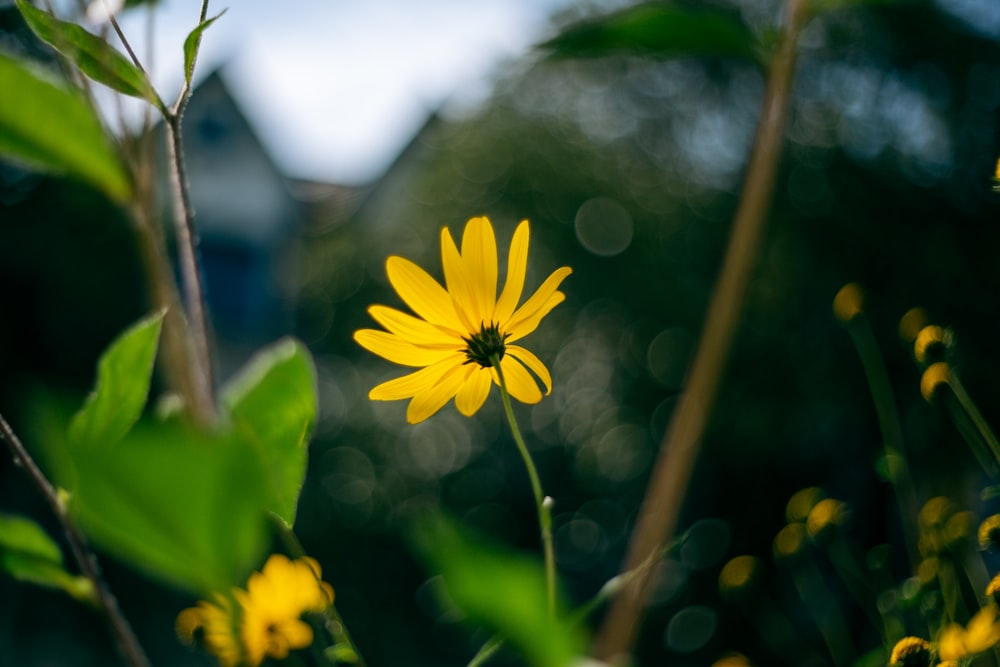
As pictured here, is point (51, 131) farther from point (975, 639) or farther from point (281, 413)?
point (975, 639)

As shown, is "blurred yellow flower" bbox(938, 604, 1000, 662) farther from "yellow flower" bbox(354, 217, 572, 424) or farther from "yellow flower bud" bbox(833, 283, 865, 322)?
"yellow flower bud" bbox(833, 283, 865, 322)

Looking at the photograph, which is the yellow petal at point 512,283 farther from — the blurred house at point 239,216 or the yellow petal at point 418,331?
the blurred house at point 239,216

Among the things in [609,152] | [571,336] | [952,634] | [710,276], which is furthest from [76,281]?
[952,634]

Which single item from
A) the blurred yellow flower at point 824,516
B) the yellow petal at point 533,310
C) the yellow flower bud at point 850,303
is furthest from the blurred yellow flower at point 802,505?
the yellow petal at point 533,310

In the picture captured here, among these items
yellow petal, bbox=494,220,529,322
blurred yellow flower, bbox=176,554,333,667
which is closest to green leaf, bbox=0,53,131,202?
yellow petal, bbox=494,220,529,322

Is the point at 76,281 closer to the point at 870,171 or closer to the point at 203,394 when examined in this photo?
the point at 870,171

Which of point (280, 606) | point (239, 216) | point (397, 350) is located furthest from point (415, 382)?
point (239, 216)

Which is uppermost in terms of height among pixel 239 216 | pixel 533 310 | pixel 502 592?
pixel 239 216
